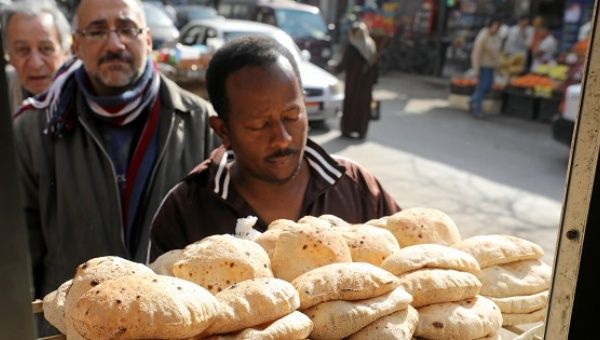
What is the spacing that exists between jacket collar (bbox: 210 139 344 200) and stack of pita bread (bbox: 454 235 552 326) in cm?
72

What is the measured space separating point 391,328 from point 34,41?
3.09 metres

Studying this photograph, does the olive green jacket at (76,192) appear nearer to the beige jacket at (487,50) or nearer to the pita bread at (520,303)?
the pita bread at (520,303)

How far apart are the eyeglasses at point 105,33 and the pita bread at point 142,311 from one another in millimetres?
1886

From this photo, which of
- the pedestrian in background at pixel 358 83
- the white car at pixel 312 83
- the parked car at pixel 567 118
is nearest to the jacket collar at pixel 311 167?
the white car at pixel 312 83

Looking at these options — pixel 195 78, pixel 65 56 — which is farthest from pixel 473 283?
pixel 195 78

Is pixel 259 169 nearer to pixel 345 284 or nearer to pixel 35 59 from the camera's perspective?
pixel 345 284

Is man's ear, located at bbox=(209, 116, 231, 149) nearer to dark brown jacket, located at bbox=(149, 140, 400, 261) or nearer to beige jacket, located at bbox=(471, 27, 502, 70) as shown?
dark brown jacket, located at bbox=(149, 140, 400, 261)

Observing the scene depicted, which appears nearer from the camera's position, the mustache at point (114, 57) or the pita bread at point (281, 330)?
the pita bread at point (281, 330)

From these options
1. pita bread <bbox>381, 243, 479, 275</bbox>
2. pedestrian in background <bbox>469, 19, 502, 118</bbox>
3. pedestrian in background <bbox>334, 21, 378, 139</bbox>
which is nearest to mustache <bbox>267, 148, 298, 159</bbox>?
pita bread <bbox>381, 243, 479, 275</bbox>

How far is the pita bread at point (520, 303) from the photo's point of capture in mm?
1419

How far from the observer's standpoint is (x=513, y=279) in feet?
4.80

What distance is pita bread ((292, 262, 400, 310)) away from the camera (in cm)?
120

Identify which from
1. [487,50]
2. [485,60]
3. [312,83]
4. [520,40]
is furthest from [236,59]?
[520,40]

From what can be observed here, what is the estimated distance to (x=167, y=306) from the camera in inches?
41.0
